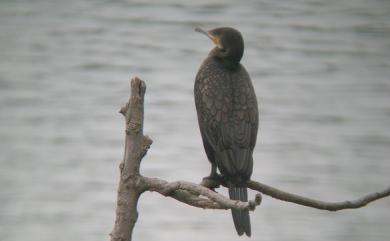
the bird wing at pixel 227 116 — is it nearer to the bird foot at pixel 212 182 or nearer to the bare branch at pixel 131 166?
the bird foot at pixel 212 182

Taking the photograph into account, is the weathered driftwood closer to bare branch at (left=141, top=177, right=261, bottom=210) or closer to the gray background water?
bare branch at (left=141, top=177, right=261, bottom=210)

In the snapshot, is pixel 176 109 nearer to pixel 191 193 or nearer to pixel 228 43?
pixel 228 43

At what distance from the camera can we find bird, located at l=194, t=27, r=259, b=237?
3.88 metres

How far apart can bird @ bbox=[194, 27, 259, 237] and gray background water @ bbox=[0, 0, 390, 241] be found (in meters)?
5.36

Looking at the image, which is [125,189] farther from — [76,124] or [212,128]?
[76,124]

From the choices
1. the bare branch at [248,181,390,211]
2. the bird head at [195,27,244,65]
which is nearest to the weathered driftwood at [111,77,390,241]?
the bare branch at [248,181,390,211]

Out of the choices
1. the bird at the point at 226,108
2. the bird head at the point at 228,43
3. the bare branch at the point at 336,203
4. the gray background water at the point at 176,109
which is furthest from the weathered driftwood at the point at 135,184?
the gray background water at the point at 176,109

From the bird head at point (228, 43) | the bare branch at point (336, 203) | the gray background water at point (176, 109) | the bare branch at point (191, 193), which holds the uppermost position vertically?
the bird head at point (228, 43)

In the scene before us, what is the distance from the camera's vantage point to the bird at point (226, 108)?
3.88m

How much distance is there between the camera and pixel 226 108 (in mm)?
3977

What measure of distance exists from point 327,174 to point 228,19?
13.0 ft

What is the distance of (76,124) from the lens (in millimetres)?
12188

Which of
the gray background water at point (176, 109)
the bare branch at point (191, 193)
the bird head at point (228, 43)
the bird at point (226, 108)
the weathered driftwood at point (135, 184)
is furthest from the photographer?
the gray background water at point (176, 109)

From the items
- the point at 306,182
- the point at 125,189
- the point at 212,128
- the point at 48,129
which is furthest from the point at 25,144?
the point at 125,189
